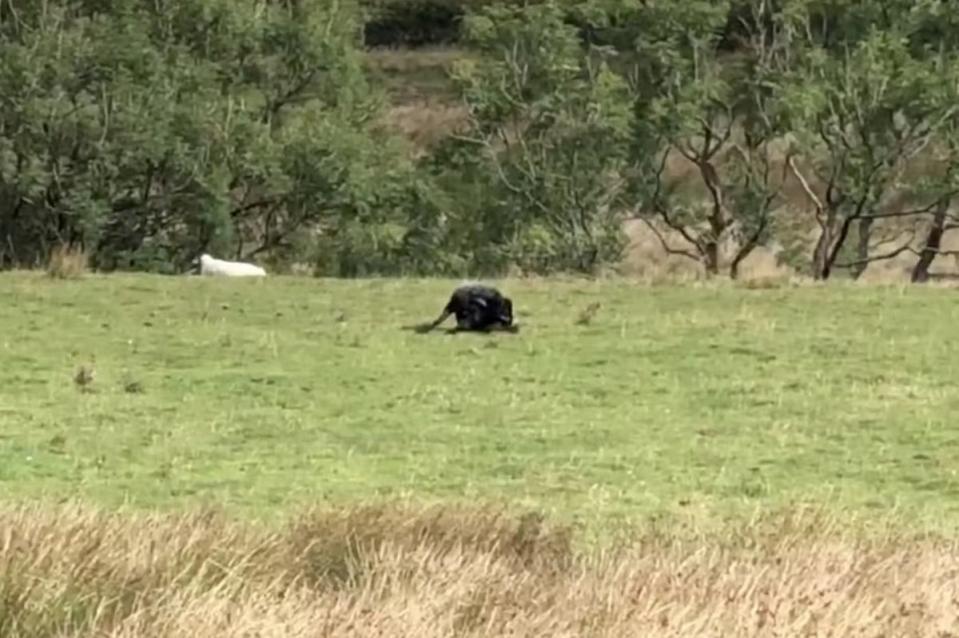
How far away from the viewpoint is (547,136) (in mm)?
28172

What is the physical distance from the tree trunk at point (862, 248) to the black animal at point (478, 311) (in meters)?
15.1

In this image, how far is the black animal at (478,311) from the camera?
617 inches

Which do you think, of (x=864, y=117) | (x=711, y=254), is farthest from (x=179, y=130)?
(x=864, y=117)

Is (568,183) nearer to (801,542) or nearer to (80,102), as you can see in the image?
(80,102)

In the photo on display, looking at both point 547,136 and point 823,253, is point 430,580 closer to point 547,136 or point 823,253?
point 547,136

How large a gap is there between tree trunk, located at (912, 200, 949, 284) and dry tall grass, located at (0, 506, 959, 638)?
23076mm

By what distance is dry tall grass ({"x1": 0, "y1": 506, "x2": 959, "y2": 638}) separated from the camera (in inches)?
216

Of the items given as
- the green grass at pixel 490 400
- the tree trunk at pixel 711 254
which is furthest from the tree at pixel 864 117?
the green grass at pixel 490 400

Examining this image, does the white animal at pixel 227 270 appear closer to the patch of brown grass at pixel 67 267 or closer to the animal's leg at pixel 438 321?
the patch of brown grass at pixel 67 267

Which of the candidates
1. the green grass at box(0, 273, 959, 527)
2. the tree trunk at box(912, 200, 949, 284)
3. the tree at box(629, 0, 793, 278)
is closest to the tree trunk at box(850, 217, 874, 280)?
the tree trunk at box(912, 200, 949, 284)

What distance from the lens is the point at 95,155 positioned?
2683 centimetres

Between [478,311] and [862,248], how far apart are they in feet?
53.1

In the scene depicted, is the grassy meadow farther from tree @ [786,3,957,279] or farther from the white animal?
tree @ [786,3,957,279]

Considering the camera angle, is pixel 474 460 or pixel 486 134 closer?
pixel 474 460
